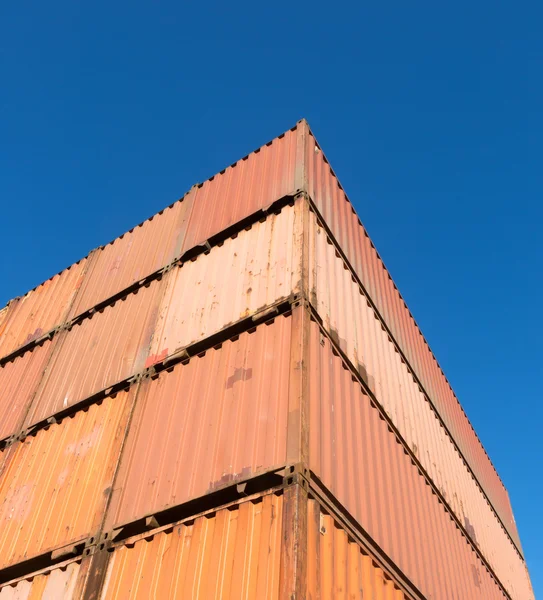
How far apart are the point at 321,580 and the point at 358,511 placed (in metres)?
1.59

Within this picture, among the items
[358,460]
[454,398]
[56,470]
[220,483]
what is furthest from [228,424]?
[454,398]

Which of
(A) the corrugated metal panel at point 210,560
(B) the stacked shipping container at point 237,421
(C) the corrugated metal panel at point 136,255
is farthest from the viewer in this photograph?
(C) the corrugated metal panel at point 136,255

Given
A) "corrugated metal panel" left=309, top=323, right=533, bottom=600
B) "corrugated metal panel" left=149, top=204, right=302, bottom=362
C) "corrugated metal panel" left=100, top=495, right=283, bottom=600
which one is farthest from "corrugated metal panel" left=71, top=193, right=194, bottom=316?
"corrugated metal panel" left=100, top=495, right=283, bottom=600

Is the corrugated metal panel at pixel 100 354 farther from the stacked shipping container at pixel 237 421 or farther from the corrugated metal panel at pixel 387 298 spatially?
the corrugated metal panel at pixel 387 298

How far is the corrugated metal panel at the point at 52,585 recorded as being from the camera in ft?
21.6

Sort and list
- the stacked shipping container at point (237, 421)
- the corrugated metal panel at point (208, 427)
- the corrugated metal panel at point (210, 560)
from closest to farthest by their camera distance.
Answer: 1. the corrugated metal panel at point (210, 560)
2. the stacked shipping container at point (237, 421)
3. the corrugated metal panel at point (208, 427)

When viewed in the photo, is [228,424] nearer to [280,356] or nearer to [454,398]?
[280,356]

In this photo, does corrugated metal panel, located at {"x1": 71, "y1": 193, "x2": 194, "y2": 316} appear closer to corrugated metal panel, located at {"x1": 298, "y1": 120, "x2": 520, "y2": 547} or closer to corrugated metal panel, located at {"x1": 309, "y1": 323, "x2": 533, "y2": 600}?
corrugated metal panel, located at {"x1": 298, "y1": 120, "x2": 520, "y2": 547}

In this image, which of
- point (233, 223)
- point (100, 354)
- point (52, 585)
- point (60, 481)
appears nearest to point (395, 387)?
point (233, 223)

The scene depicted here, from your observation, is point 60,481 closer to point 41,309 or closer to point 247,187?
point 247,187

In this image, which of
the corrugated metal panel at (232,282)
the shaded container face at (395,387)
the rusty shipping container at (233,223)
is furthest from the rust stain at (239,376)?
the rusty shipping container at (233,223)

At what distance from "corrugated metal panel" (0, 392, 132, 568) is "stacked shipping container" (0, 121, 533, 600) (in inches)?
1.3

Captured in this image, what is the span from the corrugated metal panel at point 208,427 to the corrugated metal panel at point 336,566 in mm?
788

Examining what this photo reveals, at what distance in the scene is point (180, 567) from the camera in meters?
5.82
